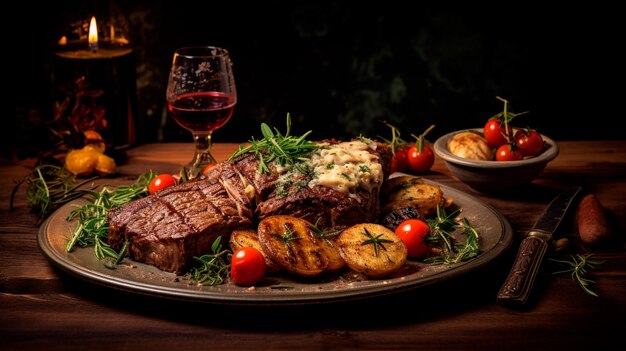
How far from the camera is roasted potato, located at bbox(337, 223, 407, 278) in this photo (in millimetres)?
2258

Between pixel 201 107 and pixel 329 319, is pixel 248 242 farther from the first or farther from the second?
pixel 201 107

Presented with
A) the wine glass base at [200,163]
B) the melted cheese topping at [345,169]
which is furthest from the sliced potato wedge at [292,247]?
the wine glass base at [200,163]

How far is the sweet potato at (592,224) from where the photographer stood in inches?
104

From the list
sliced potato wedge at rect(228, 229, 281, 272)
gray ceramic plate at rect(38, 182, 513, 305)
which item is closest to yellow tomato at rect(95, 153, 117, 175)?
gray ceramic plate at rect(38, 182, 513, 305)

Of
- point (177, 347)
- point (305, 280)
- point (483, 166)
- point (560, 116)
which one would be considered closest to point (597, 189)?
point (483, 166)

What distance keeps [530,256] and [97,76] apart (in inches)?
93.9

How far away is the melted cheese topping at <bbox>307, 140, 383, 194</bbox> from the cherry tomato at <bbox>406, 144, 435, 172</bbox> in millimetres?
714

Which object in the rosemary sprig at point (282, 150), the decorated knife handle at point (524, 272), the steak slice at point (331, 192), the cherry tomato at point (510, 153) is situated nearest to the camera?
the decorated knife handle at point (524, 272)

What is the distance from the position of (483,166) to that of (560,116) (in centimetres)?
179

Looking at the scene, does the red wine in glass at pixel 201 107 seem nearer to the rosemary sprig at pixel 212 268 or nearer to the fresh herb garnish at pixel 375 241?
the rosemary sprig at pixel 212 268

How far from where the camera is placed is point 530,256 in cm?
240

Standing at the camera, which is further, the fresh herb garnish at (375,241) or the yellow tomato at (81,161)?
the yellow tomato at (81,161)

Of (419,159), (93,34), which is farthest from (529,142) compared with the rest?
(93,34)

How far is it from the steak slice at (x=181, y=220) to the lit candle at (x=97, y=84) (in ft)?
4.39
